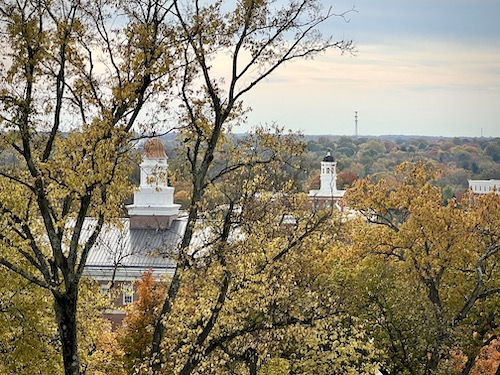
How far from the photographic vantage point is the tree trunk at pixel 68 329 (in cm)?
1094

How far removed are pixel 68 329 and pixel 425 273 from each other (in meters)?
11.5

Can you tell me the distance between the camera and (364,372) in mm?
16000

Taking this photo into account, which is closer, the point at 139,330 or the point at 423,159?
the point at 139,330

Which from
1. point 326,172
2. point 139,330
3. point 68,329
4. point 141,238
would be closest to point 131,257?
point 141,238

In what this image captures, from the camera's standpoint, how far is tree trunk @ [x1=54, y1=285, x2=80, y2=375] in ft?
35.9

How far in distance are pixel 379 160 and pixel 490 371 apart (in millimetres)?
89743

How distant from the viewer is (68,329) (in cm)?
1095

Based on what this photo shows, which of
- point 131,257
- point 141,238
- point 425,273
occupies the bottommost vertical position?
point 131,257

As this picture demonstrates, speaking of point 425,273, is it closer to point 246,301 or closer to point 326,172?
point 246,301

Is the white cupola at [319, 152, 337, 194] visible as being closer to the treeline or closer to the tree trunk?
the treeline

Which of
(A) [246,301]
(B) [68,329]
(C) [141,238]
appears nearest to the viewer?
(B) [68,329]

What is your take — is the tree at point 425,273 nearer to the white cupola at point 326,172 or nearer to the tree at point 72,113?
the tree at point 72,113

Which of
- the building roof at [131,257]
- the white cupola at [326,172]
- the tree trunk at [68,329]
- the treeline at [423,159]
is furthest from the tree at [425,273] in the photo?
the treeline at [423,159]

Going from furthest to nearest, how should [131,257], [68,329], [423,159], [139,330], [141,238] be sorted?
[423,159] < [141,238] < [131,257] < [139,330] < [68,329]
